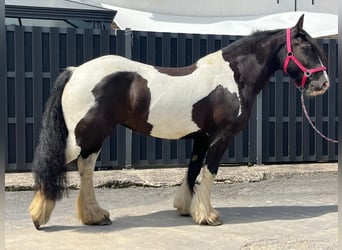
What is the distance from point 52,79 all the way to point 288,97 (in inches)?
160

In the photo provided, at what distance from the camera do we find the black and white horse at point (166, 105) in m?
4.52

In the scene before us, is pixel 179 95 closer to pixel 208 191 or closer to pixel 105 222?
pixel 208 191

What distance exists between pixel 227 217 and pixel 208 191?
0.59 meters

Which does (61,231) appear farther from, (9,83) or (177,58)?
(177,58)

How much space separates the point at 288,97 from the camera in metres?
8.44

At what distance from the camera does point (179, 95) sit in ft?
15.8

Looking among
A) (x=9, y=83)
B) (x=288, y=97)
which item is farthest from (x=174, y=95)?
(x=288, y=97)

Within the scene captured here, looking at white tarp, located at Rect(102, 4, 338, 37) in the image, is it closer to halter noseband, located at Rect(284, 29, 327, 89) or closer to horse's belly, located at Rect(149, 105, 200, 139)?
halter noseband, located at Rect(284, 29, 327, 89)

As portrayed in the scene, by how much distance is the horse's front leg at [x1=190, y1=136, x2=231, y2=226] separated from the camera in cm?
485

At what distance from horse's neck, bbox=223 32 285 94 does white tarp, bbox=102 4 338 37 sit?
7.34m

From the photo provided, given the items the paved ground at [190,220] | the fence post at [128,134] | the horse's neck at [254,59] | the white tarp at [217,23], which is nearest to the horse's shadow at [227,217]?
the paved ground at [190,220]

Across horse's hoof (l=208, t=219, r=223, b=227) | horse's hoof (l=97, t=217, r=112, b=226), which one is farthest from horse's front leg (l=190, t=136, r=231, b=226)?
horse's hoof (l=97, t=217, r=112, b=226)

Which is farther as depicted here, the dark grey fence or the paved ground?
the dark grey fence

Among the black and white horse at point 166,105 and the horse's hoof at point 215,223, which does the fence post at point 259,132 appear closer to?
the black and white horse at point 166,105
